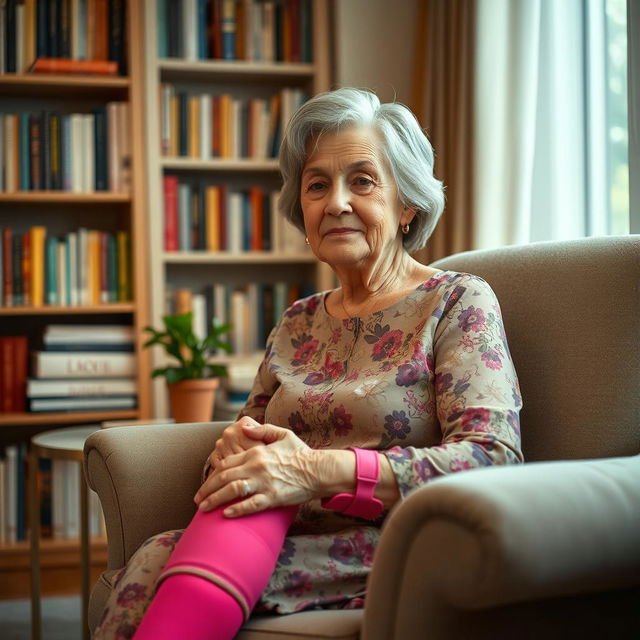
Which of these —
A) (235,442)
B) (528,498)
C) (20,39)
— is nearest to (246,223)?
(20,39)

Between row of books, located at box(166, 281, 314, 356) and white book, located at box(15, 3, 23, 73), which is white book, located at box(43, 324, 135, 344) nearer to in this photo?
row of books, located at box(166, 281, 314, 356)

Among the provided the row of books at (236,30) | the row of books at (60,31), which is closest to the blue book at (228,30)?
the row of books at (236,30)

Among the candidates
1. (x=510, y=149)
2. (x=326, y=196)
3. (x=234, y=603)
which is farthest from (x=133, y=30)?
(x=234, y=603)

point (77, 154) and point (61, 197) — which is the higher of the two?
point (77, 154)

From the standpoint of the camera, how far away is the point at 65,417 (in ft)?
9.73

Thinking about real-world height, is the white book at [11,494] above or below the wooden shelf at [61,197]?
below

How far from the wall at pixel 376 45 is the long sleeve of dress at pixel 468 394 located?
1.82 metres

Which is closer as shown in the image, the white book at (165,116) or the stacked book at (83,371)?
the stacked book at (83,371)

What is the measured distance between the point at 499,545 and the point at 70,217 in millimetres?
2708

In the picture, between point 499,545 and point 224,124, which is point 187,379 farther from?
point 499,545

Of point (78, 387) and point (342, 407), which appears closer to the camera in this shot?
point (342, 407)

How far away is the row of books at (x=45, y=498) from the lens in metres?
3.01

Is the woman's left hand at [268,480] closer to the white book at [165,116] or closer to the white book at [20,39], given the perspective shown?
the white book at [165,116]

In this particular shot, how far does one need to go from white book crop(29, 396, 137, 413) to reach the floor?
65 cm
